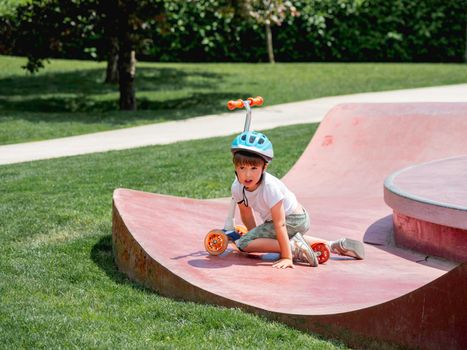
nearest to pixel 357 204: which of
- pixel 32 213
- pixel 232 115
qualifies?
pixel 32 213

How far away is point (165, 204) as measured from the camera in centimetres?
743

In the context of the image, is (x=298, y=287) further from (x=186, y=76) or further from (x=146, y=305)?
(x=186, y=76)

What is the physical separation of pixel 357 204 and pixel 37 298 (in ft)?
12.8

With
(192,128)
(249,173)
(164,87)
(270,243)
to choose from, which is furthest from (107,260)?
Answer: (164,87)

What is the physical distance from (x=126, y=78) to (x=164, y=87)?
367cm

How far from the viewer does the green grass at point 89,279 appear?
4.93 meters

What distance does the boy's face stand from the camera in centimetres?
601

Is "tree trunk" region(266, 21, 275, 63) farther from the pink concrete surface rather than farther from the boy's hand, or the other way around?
the boy's hand

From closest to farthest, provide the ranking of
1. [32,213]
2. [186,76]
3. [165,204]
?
[165,204] → [32,213] → [186,76]

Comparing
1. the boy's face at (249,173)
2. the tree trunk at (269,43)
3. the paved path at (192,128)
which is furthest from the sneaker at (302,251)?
the tree trunk at (269,43)

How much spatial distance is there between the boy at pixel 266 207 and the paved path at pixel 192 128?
21.3 ft

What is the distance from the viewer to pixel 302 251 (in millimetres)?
6309

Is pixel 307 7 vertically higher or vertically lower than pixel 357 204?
higher

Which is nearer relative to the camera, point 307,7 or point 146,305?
point 146,305
